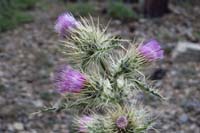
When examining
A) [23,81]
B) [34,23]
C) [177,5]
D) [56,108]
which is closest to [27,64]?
[23,81]

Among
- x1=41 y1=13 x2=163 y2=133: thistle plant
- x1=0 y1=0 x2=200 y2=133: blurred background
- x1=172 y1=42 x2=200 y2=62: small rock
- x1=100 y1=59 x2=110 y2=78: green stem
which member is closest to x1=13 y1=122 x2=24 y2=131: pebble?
x1=0 y1=0 x2=200 y2=133: blurred background

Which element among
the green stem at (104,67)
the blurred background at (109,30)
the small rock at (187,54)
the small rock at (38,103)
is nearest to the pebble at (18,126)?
the blurred background at (109,30)


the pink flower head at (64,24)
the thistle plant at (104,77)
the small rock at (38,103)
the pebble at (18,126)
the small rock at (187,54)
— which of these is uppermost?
the pink flower head at (64,24)

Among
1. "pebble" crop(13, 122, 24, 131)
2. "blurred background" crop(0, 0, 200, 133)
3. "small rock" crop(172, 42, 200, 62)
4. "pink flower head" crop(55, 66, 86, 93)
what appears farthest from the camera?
"small rock" crop(172, 42, 200, 62)

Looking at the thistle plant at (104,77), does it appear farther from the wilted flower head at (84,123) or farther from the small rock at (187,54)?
the small rock at (187,54)

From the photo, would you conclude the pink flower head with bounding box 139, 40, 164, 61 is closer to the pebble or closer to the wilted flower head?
the wilted flower head
